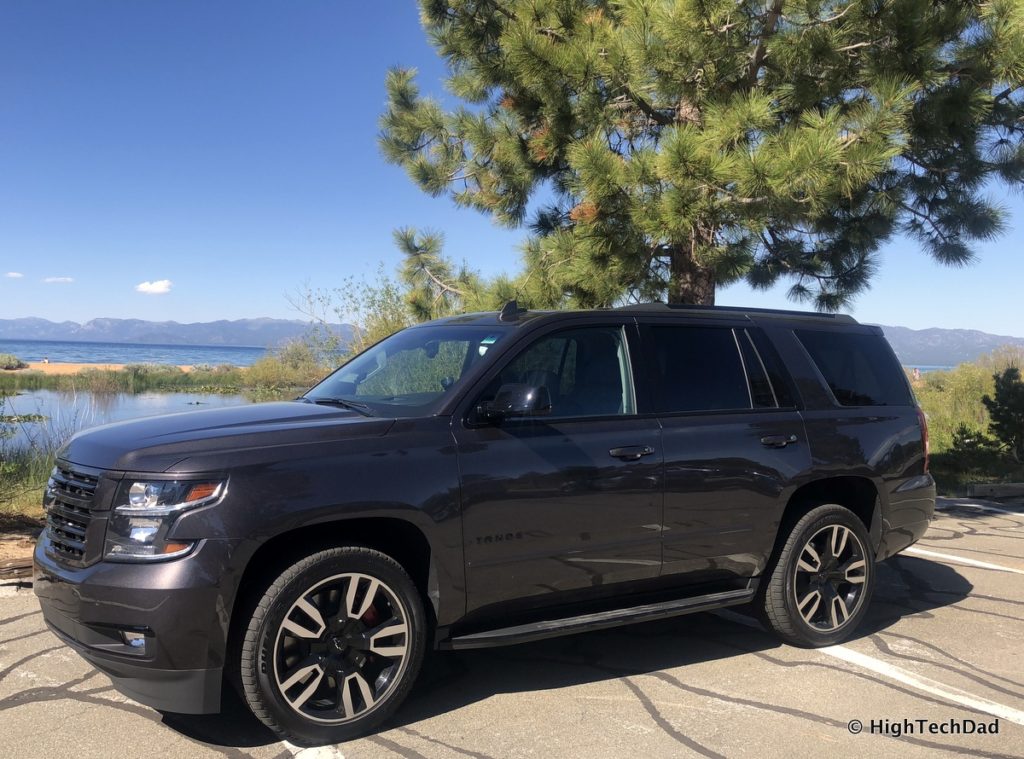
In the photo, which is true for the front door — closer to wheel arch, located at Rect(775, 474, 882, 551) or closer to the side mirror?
the side mirror

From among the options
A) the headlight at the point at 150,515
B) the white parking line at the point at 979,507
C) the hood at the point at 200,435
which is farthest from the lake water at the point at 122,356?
the headlight at the point at 150,515

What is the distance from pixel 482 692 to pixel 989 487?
9632 mm

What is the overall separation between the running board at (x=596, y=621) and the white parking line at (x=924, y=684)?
0.67 meters

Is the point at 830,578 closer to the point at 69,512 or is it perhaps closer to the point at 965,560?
the point at 965,560

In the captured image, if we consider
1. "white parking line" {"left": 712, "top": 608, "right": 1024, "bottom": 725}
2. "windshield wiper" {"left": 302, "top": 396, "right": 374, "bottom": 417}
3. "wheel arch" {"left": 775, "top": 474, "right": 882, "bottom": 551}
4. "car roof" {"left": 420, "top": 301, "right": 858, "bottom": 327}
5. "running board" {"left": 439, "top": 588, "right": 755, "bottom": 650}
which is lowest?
"white parking line" {"left": 712, "top": 608, "right": 1024, "bottom": 725}

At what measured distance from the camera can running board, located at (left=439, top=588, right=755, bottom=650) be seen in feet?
12.2

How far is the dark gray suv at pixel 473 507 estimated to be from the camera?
320 centimetres

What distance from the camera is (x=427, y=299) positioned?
12172 millimetres

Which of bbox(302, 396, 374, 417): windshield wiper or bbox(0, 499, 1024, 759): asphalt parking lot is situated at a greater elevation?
bbox(302, 396, 374, 417): windshield wiper

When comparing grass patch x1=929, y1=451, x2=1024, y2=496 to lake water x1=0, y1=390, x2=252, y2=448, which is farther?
grass patch x1=929, y1=451, x2=1024, y2=496

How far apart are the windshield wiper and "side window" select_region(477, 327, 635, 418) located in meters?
0.68

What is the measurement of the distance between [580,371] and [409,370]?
96 centimetres

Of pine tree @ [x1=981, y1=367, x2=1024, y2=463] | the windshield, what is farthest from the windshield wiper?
pine tree @ [x1=981, y1=367, x2=1024, y2=463]

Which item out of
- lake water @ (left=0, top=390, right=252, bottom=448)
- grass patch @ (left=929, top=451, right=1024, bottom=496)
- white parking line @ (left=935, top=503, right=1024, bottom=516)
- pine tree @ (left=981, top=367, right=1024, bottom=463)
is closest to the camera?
white parking line @ (left=935, top=503, right=1024, bottom=516)
